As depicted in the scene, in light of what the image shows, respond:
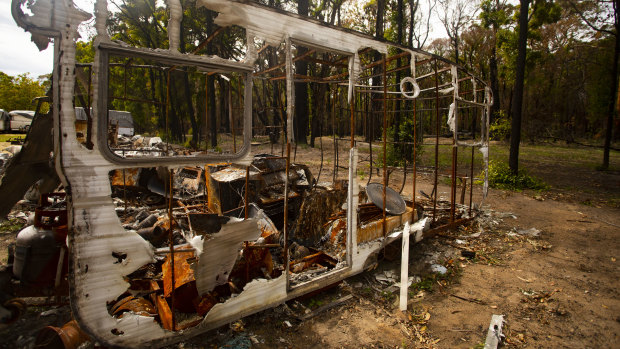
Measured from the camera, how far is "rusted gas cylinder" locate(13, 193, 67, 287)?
295 cm

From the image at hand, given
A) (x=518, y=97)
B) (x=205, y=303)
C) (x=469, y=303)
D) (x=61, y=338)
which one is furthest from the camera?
(x=518, y=97)

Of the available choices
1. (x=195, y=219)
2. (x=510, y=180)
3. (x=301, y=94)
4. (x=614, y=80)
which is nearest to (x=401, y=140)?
(x=510, y=180)

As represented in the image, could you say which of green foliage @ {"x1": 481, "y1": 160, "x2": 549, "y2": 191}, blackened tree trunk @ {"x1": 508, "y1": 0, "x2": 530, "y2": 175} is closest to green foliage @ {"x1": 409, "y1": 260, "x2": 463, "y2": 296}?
green foliage @ {"x1": 481, "y1": 160, "x2": 549, "y2": 191}

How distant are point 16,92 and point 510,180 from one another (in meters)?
55.9

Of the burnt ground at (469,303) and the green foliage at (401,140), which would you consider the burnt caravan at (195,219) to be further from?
the green foliage at (401,140)

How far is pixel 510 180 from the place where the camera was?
10.5 m

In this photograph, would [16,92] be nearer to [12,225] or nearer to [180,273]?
[12,225]

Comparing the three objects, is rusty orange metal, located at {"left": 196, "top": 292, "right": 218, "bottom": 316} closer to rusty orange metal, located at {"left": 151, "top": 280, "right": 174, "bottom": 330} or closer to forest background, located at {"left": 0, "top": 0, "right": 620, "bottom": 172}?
rusty orange metal, located at {"left": 151, "top": 280, "right": 174, "bottom": 330}

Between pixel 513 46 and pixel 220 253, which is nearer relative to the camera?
pixel 220 253

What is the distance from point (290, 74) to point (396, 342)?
3093 mm

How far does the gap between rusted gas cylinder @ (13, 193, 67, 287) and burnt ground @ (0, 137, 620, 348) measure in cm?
68

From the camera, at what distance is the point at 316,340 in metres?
3.24

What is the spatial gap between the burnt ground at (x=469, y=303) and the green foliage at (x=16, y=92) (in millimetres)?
48706

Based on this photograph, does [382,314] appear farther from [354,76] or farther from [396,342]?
[354,76]
